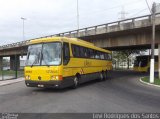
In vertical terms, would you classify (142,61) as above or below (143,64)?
above

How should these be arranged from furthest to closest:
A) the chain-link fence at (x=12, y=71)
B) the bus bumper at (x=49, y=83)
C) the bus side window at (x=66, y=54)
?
the chain-link fence at (x=12, y=71)
the bus side window at (x=66, y=54)
the bus bumper at (x=49, y=83)

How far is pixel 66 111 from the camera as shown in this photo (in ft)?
32.9

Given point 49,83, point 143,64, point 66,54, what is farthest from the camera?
point 143,64

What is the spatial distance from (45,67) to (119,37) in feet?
68.3

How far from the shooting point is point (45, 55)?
15711mm

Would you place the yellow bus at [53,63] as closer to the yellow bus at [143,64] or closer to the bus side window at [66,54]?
the bus side window at [66,54]

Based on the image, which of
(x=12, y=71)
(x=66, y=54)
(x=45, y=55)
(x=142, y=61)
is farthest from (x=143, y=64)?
(x=45, y=55)

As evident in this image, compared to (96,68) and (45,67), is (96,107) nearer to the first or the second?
(45,67)

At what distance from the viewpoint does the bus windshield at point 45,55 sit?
1553 centimetres

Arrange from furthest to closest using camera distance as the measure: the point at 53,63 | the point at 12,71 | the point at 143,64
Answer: the point at 143,64
the point at 12,71
the point at 53,63

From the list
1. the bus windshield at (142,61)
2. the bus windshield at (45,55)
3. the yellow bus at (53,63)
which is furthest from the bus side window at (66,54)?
the bus windshield at (142,61)

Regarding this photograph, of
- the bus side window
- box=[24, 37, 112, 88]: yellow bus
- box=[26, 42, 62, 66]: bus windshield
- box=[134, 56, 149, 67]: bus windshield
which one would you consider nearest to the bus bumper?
box=[24, 37, 112, 88]: yellow bus

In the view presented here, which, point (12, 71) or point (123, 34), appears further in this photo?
point (12, 71)

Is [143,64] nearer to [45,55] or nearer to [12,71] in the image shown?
[12,71]
